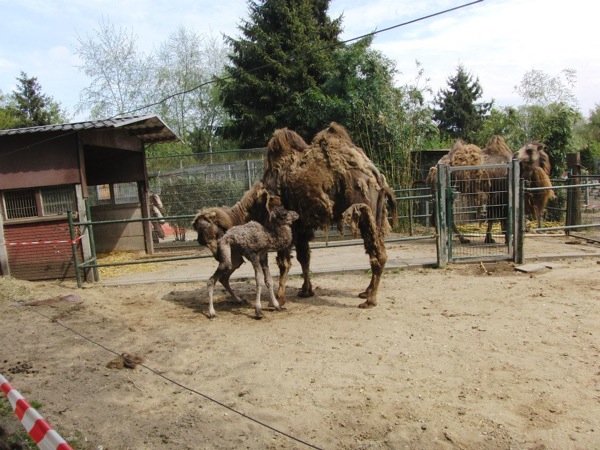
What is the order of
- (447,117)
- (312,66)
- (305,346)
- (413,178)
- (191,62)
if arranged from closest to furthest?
1. (305,346)
2. (413,178)
3. (312,66)
4. (191,62)
5. (447,117)

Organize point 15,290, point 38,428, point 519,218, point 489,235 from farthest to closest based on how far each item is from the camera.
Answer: point 489,235, point 519,218, point 15,290, point 38,428

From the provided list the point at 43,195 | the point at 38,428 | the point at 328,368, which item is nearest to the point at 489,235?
the point at 328,368

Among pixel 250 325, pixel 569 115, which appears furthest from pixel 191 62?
pixel 250 325

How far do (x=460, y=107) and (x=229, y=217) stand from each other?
42.8 meters

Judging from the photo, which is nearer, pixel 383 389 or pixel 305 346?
pixel 383 389

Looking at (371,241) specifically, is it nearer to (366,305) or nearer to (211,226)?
(366,305)

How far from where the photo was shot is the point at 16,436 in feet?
11.0

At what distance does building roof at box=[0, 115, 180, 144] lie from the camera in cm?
879

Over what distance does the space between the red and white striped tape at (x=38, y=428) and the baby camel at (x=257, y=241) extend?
3.48 meters

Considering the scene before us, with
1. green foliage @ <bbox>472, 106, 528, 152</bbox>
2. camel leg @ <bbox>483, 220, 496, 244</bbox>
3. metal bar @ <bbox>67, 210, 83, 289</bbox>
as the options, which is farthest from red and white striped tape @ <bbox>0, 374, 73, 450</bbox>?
green foliage @ <bbox>472, 106, 528, 152</bbox>

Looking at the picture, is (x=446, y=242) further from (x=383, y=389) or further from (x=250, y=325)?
(x=383, y=389)

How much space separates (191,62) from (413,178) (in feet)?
75.0

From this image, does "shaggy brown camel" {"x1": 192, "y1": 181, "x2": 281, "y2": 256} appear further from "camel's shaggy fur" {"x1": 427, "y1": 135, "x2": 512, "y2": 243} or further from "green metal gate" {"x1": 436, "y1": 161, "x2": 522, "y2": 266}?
"camel's shaggy fur" {"x1": 427, "y1": 135, "x2": 512, "y2": 243}

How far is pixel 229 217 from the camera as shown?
6.69 m
